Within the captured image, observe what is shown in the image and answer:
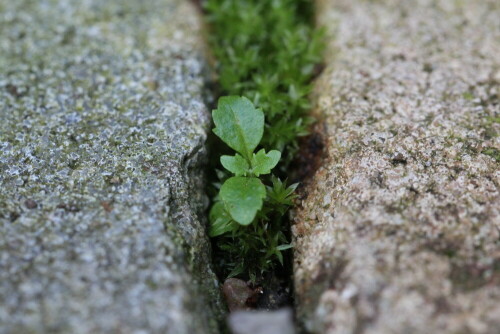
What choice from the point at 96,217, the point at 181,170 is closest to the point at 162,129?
the point at 181,170

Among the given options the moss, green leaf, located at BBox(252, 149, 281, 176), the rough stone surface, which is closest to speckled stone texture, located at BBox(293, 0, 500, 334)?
the moss

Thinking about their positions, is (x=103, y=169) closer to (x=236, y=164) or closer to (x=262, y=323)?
(x=236, y=164)

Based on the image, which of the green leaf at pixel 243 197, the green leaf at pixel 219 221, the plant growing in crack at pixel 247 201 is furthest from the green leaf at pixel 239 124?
the green leaf at pixel 219 221

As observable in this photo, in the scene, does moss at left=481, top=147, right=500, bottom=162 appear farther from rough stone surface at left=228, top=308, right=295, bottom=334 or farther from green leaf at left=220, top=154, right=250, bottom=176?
rough stone surface at left=228, top=308, right=295, bottom=334

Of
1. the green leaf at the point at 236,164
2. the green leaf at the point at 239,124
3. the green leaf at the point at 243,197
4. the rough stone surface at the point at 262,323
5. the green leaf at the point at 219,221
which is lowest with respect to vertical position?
the green leaf at the point at 219,221

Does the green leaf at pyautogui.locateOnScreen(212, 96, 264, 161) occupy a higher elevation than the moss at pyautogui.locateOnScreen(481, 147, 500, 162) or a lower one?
higher

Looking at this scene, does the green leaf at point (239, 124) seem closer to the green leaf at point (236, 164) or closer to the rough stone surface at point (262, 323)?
the green leaf at point (236, 164)
